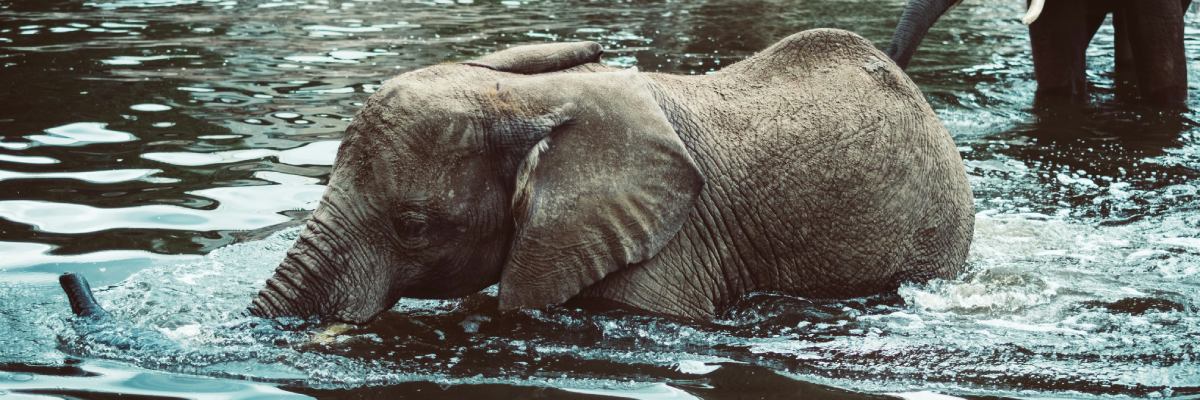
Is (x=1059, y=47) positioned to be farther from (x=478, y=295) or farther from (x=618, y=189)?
(x=618, y=189)

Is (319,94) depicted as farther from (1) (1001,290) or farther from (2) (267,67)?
(1) (1001,290)

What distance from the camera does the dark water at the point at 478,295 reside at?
16.3 ft

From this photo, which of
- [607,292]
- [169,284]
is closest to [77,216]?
[169,284]

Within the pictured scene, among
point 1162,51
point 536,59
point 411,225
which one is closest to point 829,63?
point 536,59

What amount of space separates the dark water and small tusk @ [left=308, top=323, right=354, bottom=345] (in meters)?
0.01

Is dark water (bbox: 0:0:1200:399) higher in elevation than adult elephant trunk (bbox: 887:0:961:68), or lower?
lower

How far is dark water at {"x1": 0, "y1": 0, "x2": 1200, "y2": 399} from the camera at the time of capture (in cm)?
498

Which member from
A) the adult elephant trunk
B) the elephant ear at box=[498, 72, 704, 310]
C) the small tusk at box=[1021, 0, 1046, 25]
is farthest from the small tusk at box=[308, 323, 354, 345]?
the small tusk at box=[1021, 0, 1046, 25]

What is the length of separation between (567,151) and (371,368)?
108cm

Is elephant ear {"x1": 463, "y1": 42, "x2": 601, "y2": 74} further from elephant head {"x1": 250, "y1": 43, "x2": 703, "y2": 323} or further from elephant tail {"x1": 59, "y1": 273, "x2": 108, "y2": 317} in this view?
elephant tail {"x1": 59, "y1": 273, "x2": 108, "y2": 317}

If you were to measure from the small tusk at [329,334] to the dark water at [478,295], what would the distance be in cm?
1

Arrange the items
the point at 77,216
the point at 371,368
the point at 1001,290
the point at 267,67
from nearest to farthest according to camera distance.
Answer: the point at 371,368
the point at 1001,290
the point at 77,216
the point at 267,67

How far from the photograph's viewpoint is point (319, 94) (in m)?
11.2

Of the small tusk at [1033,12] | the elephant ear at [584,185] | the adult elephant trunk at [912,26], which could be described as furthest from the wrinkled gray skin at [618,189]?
the small tusk at [1033,12]
